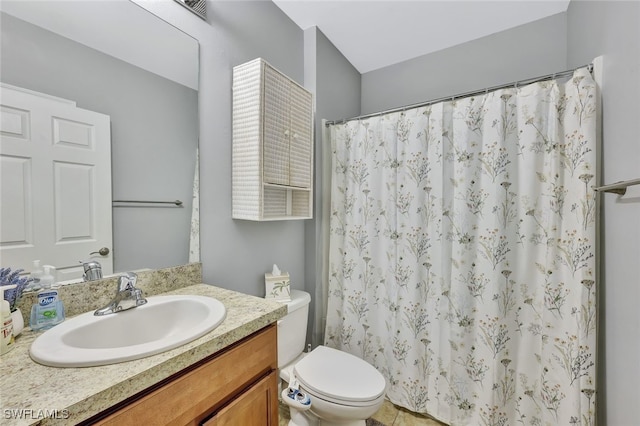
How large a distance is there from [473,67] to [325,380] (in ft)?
7.52

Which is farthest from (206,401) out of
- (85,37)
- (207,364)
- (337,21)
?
(337,21)

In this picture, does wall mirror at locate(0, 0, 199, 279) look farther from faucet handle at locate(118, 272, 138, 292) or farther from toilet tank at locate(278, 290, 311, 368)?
toilet tank at locate(278, 290, 311, 368)

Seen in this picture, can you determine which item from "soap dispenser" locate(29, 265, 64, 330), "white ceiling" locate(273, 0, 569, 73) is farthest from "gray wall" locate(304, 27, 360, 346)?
"soap dispenser" locate(29, 265, 64, 330)

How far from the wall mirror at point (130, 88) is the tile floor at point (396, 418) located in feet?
3.76

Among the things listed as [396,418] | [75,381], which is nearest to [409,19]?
[75,381]

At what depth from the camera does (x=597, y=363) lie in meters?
1.20

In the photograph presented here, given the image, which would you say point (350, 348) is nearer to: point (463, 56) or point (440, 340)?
point (440, 340)

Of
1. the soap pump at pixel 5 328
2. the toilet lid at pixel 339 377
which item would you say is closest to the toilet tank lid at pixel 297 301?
the toilet lid at pixel 339 377

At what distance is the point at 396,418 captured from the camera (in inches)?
62.7

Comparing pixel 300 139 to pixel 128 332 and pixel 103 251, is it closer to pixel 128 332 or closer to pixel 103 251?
pixel 103 251

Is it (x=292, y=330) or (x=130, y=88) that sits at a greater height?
(x=130, y=88)

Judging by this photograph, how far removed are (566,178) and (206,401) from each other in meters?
1.66

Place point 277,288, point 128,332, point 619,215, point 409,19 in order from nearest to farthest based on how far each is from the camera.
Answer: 1. point 128,332
2. point 619,215
3. point 277,288
4. point 409,19

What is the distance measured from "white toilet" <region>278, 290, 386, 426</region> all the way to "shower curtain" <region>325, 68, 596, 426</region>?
41 cm
